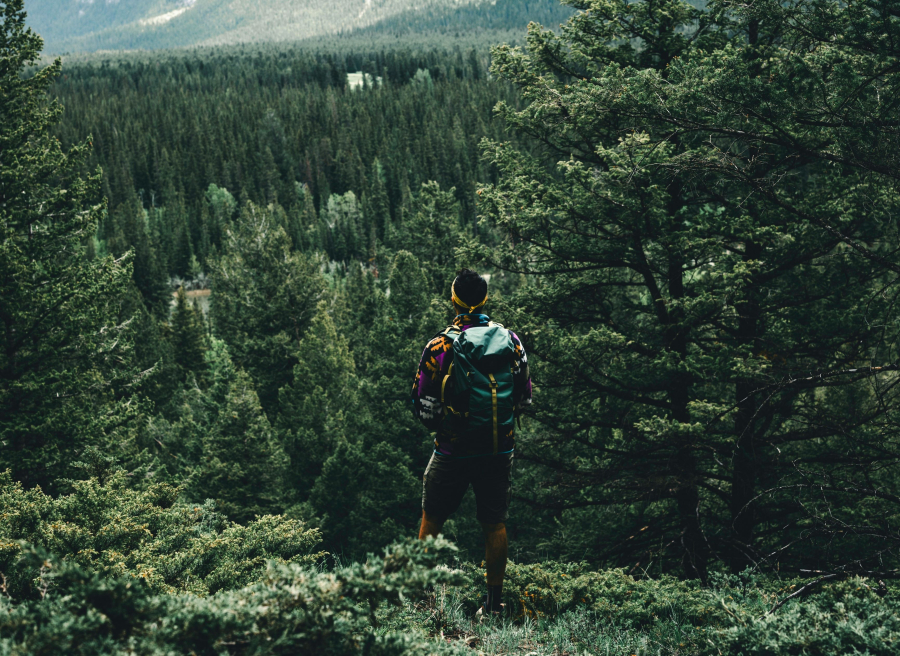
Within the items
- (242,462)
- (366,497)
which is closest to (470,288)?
(366,497)

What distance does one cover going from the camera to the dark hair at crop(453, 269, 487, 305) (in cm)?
395

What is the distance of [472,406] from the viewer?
375cm

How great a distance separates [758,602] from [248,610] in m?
2.93

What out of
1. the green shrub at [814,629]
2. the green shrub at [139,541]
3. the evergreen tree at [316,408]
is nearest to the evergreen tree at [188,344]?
the evergreen tree at [316,408]

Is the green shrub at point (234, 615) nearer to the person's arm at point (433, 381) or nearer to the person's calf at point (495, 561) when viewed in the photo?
the person's arm at point (433, 381)

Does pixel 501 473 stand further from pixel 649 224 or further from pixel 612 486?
pixel 649 224

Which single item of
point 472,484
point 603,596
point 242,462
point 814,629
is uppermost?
point 472,484

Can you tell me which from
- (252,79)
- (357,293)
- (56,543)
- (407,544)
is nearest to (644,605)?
(407,544)

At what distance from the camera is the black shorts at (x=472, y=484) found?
3922 millimetres

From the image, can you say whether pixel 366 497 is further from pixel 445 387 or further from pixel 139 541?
pixel 445 387

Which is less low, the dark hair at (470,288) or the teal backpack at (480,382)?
the dark hair at (470,288)

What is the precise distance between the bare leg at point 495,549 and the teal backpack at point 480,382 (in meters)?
0.66

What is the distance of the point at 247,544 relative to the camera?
17.3 ft

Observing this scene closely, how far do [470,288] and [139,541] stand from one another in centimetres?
356
